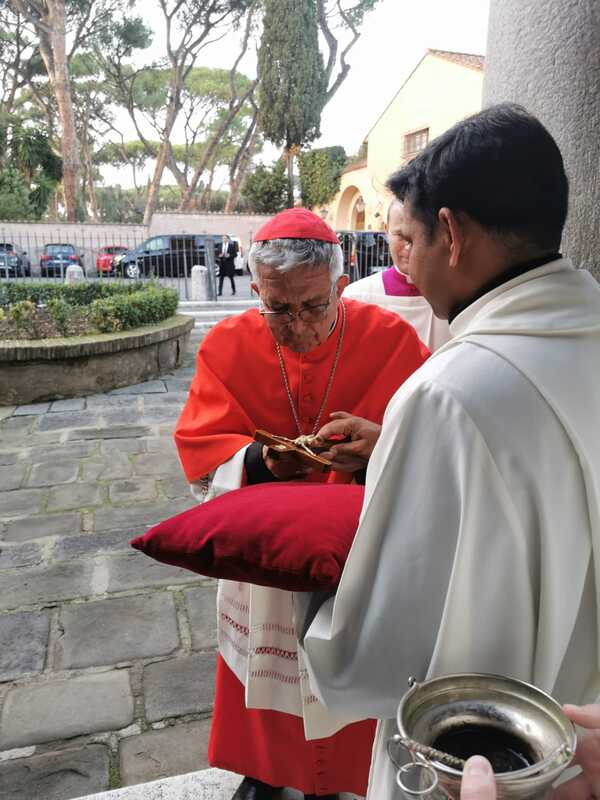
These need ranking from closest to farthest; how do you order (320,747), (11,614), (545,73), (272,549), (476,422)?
(476,422) < (272,549) < (320,747) < (545,73) < (11,614)

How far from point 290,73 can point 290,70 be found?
12 centimetres

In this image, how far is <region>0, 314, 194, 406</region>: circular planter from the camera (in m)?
6.72

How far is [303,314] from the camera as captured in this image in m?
1.85

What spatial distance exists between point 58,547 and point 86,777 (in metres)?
1.71

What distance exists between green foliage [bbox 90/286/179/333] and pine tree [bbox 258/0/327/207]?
2003 centimetres

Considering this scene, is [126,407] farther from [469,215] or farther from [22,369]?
[469,215]

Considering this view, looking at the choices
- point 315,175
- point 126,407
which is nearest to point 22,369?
point 126,407

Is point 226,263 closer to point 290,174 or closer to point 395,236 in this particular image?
point 290,174

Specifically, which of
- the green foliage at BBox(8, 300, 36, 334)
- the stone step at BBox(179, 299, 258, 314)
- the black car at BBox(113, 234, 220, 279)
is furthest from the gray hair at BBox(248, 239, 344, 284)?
the black car at BBox(113, 234, 220, 279)

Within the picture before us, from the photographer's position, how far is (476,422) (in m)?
0.93

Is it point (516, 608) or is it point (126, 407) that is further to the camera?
point (126, 407)

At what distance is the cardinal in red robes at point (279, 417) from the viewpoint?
1753 mm

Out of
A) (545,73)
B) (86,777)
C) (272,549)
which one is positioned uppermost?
(545,73)

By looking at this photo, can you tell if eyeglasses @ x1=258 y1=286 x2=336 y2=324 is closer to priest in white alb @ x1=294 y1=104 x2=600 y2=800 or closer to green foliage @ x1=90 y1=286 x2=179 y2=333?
priest in white alb @ x1=294 y1=104 x2=600 y2=800
